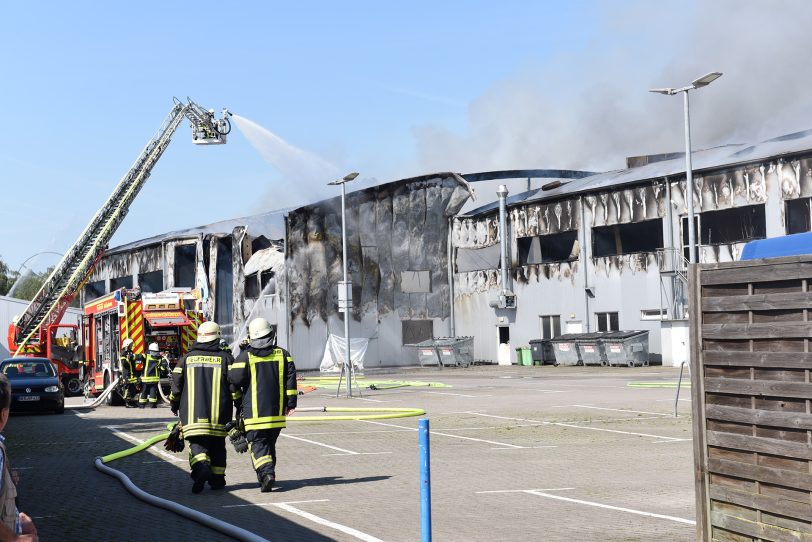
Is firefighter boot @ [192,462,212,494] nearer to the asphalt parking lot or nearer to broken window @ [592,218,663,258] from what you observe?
the asphalt parking lot

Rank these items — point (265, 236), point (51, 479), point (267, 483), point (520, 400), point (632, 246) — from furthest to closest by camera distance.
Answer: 1. point (265, 236)
2. point (632, 246)
3. point (520, 400)
4. point (51, 479)
5. point (267, 483)

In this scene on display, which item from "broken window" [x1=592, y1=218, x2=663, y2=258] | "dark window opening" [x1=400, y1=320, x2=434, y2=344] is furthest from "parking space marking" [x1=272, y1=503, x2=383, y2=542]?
"dark window opening" [x1=400, y1=320, x2=434, y2=344]

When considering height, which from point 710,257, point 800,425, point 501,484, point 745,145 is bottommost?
point 501,484

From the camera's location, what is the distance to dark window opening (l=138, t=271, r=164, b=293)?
2389 inches

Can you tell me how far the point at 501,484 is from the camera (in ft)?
38.4

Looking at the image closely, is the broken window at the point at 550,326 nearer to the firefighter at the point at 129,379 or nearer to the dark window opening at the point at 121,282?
the firefighter at the point at 129,379

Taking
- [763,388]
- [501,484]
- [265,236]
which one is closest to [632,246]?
[265,236]

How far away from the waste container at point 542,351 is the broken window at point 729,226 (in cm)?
773

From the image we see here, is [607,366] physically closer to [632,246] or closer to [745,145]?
[632,246]

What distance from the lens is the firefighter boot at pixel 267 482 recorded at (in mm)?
11180

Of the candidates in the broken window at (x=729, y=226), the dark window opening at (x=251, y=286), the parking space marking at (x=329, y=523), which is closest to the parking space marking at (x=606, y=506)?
the parking space marking at (x=329, y=523)

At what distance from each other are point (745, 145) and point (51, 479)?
37.1 metres

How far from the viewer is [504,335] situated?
51438mm

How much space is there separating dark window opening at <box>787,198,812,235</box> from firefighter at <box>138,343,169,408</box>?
23264 millimetres
